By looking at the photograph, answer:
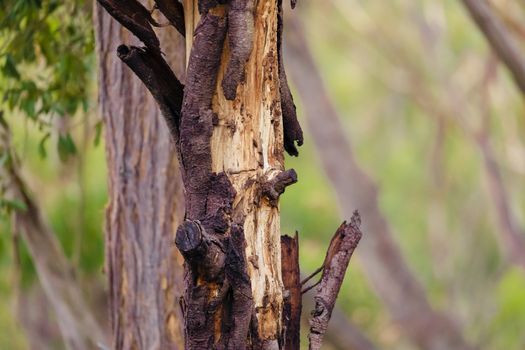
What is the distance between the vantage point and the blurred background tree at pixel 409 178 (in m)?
7.04

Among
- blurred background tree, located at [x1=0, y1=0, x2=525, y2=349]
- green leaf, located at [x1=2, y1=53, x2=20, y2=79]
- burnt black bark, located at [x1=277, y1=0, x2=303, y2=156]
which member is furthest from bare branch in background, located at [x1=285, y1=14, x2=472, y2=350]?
burnt black bark, located at [x1=277, y1=0, x2=303, y2=156]

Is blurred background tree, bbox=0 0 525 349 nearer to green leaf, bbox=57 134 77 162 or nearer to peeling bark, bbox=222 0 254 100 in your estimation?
green leaf, bbox=57 134 77 162

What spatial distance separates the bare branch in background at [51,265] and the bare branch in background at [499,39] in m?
2.29

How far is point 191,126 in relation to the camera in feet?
6.02

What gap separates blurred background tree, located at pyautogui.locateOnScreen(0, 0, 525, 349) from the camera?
7043 millimetres

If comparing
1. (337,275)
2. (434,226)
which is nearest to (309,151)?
(434,226)

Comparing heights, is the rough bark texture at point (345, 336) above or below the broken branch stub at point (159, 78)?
above

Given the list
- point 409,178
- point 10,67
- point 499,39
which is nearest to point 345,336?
point 499,39

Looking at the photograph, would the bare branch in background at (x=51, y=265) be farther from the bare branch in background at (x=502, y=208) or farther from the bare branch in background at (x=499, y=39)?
the bare branch in background at (x=502, y=208)

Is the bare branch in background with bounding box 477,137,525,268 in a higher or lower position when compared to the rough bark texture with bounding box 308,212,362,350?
higher

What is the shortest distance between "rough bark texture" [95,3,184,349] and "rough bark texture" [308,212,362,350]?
1219 mm

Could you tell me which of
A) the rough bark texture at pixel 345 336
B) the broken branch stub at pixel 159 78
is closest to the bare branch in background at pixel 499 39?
the rough bark texture at pixel 345 336

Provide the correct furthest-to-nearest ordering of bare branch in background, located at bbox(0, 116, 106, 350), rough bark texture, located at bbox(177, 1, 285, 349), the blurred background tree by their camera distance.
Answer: the blurred background tree, bare branch in background, located at bbox(0, 116, 106, 350), rough bark texture, located at bbox(177, 1, 285, 349)

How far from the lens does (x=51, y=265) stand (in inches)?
172
